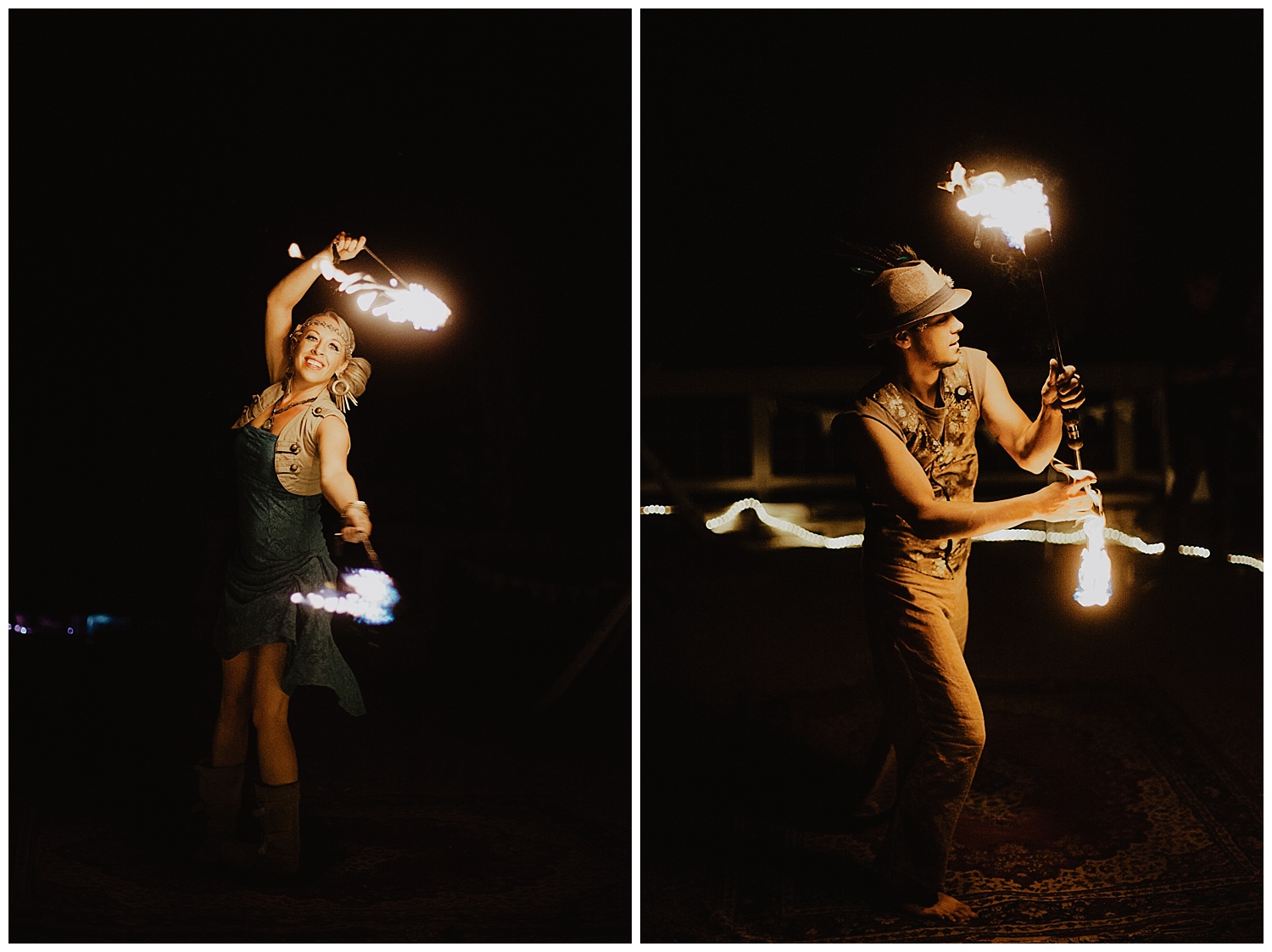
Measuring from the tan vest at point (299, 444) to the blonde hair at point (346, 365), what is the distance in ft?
0.12

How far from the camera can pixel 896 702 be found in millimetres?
3271

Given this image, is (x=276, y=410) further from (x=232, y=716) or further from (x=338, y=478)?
(x=232, y=716)

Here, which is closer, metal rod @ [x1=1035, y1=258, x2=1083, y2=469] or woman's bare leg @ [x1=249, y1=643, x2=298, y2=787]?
metal rod @ [x1=1035, y1=258, x2=1083, y2=469]

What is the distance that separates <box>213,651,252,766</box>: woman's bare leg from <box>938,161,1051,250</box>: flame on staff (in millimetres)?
2470

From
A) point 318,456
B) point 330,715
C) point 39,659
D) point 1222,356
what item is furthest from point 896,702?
point 39,659

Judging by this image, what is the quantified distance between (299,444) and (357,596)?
462 millimetres

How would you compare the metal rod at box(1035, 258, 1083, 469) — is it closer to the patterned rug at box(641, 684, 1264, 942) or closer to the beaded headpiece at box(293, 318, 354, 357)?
the patterned rug at box(641, 684, 1264, 942)

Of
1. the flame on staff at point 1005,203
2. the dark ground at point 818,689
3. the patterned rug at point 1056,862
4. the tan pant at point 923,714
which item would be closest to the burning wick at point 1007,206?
the flame on staff at point 1005,203

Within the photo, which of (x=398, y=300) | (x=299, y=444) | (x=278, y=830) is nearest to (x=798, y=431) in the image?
(x=398, y=300)

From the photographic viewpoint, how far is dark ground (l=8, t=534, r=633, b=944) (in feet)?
11.2

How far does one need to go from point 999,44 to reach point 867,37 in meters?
0.41

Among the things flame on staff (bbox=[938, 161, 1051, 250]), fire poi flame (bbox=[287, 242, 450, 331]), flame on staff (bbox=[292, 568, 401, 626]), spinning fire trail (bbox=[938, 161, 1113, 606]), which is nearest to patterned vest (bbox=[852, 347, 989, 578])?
spinning fire trail (bbox=[938, 161, 1113, 606])

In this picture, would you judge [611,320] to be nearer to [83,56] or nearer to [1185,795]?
[83,56]

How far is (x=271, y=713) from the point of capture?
3.37 m
